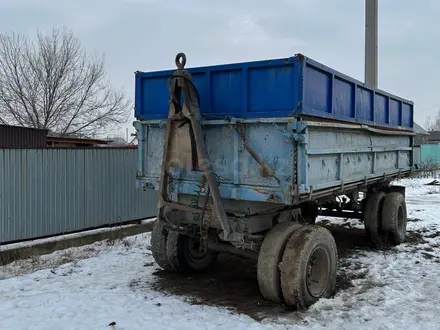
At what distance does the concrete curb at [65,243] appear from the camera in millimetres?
7445

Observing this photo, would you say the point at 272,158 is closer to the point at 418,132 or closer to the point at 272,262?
the point at 272,262

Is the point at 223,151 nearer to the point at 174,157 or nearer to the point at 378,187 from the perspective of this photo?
the point at 174,157

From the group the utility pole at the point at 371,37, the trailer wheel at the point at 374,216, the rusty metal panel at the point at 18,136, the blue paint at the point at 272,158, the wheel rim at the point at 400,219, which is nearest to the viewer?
the blue paint at the point at 272,158

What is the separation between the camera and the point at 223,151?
5102 mm

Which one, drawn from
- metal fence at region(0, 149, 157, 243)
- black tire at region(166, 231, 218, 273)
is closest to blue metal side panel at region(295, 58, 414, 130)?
black tire at region(166, 231, 218, 273)

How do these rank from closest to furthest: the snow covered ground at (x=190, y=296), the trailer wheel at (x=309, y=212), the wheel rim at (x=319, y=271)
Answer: the snow covered ground at (x=190, y=296)
the wheel rim at (x=319, y=271)
the trailer wheel at (x=309, y=212)

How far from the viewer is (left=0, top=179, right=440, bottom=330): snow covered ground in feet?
14.6

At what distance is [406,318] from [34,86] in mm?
18295

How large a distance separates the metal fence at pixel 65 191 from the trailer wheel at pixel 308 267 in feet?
17.5

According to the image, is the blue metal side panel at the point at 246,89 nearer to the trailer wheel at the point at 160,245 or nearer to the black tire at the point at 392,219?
the trailer wheel at the point at 160,245

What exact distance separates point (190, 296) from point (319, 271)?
1566 mm

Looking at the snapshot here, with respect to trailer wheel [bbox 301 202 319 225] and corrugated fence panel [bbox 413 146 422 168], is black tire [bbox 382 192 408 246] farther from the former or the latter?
corrugated fence panel [bbox 413 146 422 168]

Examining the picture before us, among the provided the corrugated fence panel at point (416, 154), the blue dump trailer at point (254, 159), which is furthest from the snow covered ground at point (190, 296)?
the corrugated fence panel at point (416, 154)

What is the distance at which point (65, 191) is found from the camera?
28.3ft
